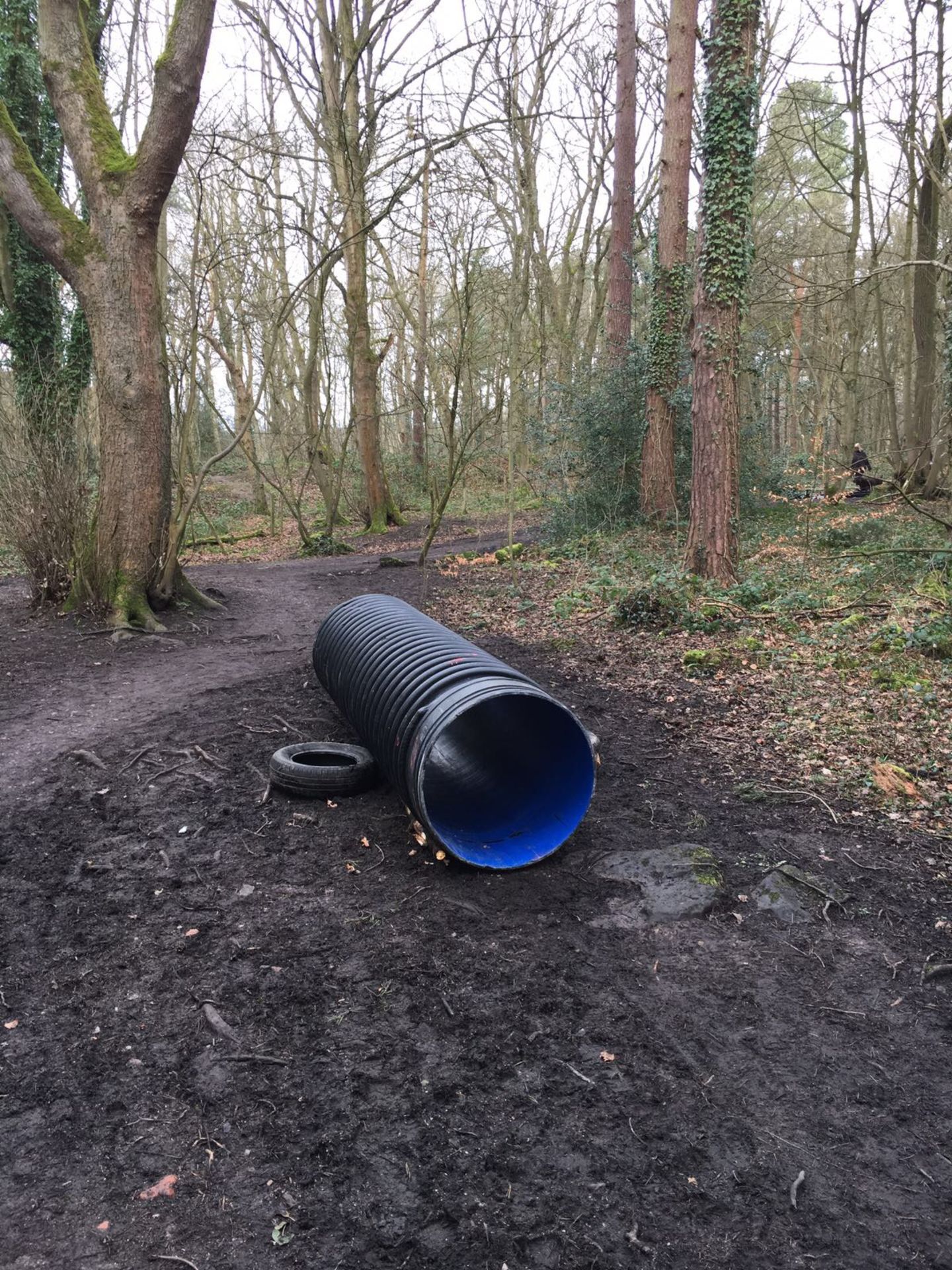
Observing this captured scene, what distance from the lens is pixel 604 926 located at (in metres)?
3.34

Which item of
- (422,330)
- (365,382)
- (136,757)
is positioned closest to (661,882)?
(136,757)

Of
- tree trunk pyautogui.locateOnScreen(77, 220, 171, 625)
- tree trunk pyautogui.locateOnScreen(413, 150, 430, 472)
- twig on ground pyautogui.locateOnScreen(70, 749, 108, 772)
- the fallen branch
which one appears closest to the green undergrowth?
tree trunk pyautogui.locateOnScreen(77, 220, 171, 625)

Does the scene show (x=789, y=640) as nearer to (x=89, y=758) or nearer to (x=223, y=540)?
(x=89, y=758)

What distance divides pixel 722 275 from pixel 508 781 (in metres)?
6.50

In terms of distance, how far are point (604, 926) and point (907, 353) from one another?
19.4m

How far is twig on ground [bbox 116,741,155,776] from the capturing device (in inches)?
185

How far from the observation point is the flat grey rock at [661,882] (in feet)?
11.2

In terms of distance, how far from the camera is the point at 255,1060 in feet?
8.39

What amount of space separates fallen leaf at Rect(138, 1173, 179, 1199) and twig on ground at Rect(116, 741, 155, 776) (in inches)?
113

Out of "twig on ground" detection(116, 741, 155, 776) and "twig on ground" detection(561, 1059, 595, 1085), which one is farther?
"twig on ground" detection(116, 741, 155, 776)

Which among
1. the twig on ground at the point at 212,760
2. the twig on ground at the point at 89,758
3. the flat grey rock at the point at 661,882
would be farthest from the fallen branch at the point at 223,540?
the flat grey rock at the point at 661,882

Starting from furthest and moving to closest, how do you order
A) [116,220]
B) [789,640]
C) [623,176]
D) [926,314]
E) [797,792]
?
[926,314] < [623,176] < [116,220] < [789,640] < [797,792]

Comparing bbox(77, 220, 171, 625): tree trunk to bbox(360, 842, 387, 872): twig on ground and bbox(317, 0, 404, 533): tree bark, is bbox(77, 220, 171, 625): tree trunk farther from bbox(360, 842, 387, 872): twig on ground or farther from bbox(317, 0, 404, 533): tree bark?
bbox(317, 0, 404, 533): tree bark

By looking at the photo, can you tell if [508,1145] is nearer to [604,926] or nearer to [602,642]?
[604,926]
